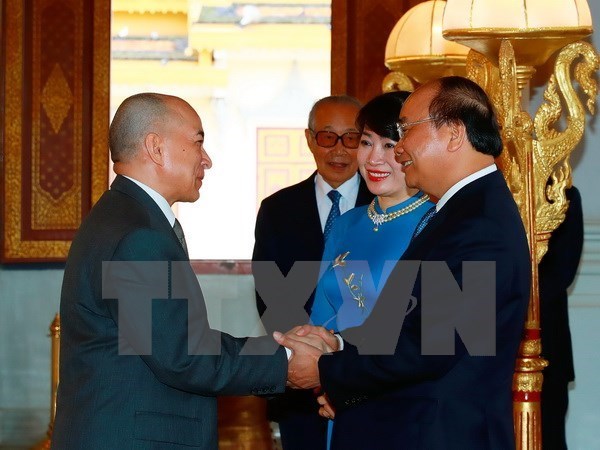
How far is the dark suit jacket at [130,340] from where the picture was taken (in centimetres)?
276

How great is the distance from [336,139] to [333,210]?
1.00ft

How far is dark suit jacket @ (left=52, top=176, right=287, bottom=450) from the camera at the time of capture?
9.07 ft

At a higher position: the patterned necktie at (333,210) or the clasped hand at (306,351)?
the patterned necktie at (333,210)

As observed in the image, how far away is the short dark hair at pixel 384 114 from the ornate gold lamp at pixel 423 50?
1456 millimetres

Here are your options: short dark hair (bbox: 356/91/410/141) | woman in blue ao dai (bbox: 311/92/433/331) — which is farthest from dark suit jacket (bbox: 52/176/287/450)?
short dark hair (bbox: 356/91/410/141)

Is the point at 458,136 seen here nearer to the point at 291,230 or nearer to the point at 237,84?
the point at 291,230

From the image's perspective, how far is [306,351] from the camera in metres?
3.22

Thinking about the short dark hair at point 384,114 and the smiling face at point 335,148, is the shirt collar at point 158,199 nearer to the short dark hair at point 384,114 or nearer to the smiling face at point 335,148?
the short dark hair at point 384,114

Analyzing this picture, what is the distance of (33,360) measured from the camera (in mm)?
6703

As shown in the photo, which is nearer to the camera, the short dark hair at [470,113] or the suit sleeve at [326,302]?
the short dark hair at [470,113]

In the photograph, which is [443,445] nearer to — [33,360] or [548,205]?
[548,205]

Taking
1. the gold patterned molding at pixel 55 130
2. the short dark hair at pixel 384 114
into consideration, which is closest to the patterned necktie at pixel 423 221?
the short dark hair at pixel 384 114

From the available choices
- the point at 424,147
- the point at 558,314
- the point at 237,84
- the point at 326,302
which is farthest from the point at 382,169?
the point at 237,84

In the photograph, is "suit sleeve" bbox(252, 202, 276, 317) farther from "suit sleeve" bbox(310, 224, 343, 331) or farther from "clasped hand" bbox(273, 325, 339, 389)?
"clasped hand" bbox(273, 325, 339, 389)
